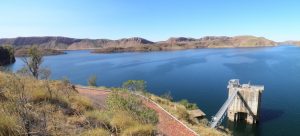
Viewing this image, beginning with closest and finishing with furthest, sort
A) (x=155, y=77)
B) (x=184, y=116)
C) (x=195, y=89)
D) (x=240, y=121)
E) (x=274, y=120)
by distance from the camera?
(x=184, y=116) → (x=274, y=120) → (x=240, y=121) → (x=195, y=89) → (x=155, y=77)

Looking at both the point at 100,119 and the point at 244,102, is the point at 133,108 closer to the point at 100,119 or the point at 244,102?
the point at 100,119

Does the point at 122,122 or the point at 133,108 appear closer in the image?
the point at 122,122

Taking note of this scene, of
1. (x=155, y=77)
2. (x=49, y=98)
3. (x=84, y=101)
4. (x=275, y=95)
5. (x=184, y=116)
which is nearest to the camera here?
(x=49, y=98)

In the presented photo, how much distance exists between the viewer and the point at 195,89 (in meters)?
51.5

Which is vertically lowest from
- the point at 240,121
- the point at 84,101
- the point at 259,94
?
the point at 240,121

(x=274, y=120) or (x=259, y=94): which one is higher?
(x=259, y=94)

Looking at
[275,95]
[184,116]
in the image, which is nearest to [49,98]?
[184,116]

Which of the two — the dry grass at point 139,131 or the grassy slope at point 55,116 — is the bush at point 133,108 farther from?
the dry grass at point 139,131

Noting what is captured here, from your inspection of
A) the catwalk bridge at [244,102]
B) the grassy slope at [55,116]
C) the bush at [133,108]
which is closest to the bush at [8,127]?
the grassy slope at [55,116]

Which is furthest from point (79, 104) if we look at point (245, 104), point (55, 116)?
point (245, 104)

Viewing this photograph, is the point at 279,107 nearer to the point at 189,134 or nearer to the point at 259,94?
the point at 259,94

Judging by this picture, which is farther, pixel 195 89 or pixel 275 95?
pixel 195 89

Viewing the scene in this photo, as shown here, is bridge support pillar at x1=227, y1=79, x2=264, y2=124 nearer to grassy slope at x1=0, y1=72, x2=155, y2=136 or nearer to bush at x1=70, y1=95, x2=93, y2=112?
bush at x1=70, y1=95, x2=93, y2=112

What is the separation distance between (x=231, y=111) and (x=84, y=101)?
2851 cm
